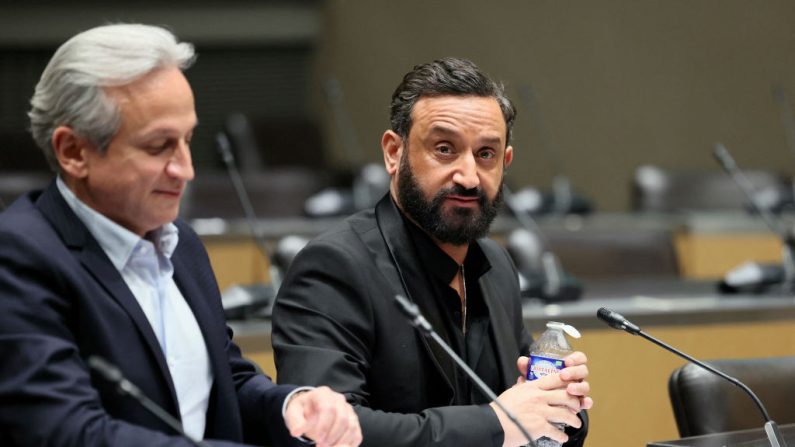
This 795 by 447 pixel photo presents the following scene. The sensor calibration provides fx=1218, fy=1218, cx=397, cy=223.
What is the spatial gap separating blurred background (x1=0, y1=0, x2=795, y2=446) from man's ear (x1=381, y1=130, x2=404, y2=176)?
319 cm

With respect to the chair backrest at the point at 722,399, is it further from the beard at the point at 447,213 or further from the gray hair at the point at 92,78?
the gray hair at the point at 92,78

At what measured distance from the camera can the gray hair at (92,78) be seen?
192 cm

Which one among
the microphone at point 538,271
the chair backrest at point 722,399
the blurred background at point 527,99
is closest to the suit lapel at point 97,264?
the chair backrest at point 722,399

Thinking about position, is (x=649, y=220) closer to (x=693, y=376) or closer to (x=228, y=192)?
(x=228, y=192)

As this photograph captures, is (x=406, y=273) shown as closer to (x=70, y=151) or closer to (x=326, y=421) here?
(x=326, y=421)

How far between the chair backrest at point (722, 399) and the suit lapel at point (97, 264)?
4.03 feet

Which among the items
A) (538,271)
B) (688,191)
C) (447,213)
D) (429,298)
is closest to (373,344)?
(429,298)

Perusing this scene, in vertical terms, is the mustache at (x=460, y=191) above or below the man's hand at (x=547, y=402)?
above

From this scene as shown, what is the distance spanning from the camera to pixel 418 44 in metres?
8.44

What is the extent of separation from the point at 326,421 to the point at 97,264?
0.45m

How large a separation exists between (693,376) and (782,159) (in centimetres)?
573

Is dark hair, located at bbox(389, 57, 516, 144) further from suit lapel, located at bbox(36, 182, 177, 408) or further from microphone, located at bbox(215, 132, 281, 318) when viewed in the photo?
microphone, located at bbox(215, 132, 281, 318)

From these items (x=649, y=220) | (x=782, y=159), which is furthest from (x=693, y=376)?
(x=782, y=159)

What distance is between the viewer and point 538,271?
4.53 meters
